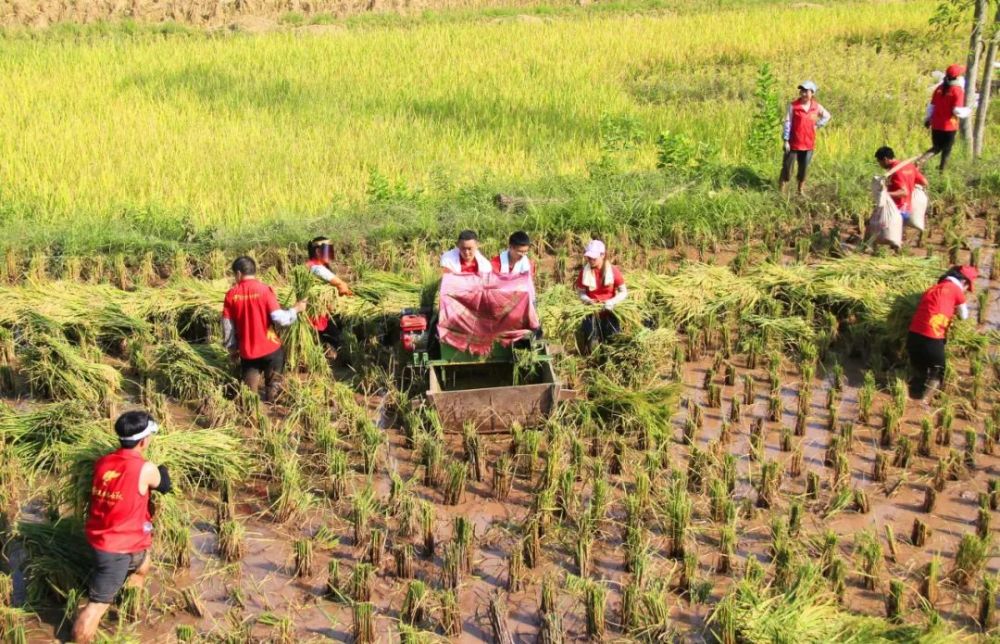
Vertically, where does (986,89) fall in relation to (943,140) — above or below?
above

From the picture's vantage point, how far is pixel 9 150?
1109 cm

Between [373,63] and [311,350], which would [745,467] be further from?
[373,63]

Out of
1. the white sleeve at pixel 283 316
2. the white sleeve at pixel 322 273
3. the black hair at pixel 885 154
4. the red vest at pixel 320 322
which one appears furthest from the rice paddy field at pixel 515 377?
the black hair at pixel 885 154

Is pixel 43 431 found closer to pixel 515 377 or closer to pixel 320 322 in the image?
pixel 320 322

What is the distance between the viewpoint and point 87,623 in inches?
176

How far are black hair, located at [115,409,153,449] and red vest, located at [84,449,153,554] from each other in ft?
0.13

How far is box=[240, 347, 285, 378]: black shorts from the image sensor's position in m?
6.52

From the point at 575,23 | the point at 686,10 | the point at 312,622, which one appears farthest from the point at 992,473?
the point at 686,10

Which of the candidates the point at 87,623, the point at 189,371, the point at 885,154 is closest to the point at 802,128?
the point at 885,154

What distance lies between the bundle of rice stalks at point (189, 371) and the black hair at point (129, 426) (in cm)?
201

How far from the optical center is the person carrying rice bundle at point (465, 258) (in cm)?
686

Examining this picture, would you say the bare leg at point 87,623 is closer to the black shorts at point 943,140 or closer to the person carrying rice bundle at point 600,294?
the person carrying rice bundle at point 600,294

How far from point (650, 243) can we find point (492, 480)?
400 centimetres

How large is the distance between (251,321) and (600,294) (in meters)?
2.15
